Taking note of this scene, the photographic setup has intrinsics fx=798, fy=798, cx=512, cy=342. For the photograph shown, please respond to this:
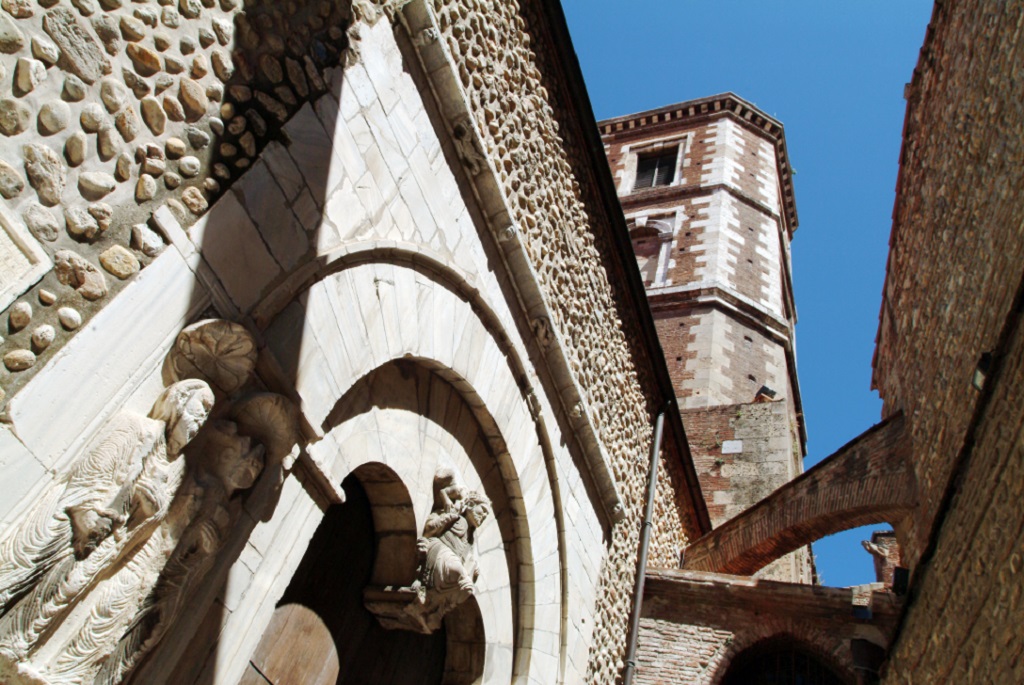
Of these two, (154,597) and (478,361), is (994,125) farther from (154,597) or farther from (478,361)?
(154,597)

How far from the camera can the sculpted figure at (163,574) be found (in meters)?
2.12

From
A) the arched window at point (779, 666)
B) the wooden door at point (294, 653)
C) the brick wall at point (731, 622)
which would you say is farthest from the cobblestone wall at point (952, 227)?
the wooden door at point (294, 653)

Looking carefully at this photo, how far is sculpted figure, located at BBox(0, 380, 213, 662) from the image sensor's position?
1934mm

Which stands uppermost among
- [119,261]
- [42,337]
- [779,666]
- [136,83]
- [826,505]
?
[826,505]

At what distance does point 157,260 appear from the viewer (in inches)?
95.5

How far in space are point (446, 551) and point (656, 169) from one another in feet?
58.3

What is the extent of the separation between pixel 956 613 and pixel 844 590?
78.2 inches

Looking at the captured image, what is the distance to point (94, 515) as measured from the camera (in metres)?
2.05

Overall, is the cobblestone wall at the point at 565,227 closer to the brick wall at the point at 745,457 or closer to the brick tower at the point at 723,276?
the brick wall at the point at 745,457

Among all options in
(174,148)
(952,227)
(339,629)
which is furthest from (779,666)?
(174,148)

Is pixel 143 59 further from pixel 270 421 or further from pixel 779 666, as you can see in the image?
pixel 779 666

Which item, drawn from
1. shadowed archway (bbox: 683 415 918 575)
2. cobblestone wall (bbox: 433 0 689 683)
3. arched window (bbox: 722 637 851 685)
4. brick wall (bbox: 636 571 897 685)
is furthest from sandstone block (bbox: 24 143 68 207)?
shadowed archway (bbox: 683 415 918 575)

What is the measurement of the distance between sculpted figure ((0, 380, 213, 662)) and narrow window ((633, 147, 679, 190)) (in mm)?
18408

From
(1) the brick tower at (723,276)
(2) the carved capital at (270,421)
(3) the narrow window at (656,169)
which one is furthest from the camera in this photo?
(3) the narrow window at (656,169)
